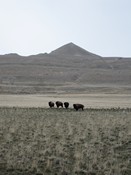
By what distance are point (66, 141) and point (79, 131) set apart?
2.69 meters

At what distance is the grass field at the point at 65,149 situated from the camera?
11828 mm

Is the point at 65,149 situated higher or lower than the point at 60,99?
lower

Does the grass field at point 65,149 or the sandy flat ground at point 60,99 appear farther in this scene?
the sandy flat ground at point 60,99

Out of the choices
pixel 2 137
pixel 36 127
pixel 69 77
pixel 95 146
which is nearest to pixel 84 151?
pixel 95 146

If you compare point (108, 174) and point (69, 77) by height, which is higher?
point (69, 77)

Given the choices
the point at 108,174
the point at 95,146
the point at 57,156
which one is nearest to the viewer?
the point at 108,174

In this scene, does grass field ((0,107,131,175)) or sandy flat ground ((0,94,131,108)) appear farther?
sandy flat ground ((0,94,131,108))

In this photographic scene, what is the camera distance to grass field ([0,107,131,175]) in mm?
11828

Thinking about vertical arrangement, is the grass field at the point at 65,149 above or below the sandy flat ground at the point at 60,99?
below

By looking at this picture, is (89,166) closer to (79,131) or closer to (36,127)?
(79,131)

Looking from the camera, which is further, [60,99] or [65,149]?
[60,99]

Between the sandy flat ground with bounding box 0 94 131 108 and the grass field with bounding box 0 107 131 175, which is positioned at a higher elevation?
the sandy flat ground with bounding box 0 94 131 108

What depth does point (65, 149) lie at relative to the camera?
14273 mm

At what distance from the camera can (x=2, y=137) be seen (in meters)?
16.5
